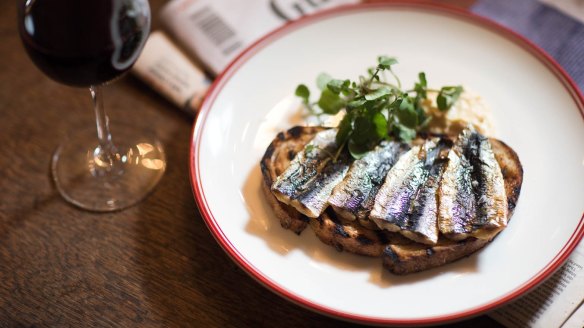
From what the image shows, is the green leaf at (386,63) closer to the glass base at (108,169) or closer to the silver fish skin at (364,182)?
the silver fish skin at (364,182)

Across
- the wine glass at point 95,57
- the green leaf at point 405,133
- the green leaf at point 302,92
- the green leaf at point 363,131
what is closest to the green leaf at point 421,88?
the green leaf at point 405,133

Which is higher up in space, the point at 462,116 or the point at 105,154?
the point at 462,116

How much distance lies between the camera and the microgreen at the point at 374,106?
5.73 feet

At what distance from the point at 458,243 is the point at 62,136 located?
1.35m

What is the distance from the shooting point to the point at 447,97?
1.89 m

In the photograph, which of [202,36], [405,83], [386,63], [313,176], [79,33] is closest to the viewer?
[79,33]

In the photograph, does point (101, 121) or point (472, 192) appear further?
point (101, 121)

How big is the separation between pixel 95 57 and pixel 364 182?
77cm

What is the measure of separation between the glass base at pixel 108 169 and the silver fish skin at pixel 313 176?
0.50m

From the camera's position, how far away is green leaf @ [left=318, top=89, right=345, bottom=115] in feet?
6.23

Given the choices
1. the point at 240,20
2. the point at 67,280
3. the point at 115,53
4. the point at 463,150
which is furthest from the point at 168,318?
the point at 240,20

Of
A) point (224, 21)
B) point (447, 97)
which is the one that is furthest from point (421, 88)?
point (224, 21)

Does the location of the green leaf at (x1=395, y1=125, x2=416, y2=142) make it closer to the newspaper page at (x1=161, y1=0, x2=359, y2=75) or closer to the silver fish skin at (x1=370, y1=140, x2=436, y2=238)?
the silver fish skin at (x1=370, y1=140, x2=436, y2=238)

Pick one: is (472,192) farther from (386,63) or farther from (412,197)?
(386,63)
